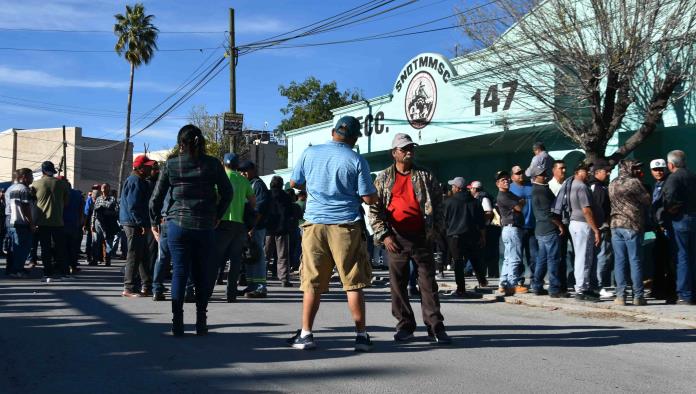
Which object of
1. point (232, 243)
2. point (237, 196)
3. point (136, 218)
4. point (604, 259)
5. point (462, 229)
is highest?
point (237, 196)

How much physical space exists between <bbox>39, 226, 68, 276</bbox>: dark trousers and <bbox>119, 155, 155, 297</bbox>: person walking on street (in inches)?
126

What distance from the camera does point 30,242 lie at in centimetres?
1351

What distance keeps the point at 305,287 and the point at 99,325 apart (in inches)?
99.6

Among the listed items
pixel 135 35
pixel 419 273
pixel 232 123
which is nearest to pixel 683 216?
pixel 419 273

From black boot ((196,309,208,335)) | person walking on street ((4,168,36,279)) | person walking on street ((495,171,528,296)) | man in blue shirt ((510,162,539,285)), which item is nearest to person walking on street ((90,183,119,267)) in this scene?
person walking on street ((4,168,36,279))

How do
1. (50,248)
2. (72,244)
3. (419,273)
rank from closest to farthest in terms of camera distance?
(419,273) < (50,248) < (72,244)

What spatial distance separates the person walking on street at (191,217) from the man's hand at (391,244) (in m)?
1.67

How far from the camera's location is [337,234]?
646 cm

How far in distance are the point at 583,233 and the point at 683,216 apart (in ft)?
4.14

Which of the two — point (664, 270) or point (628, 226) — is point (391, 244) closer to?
point (628, 226)

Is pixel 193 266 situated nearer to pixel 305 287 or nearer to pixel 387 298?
pixel 305 287

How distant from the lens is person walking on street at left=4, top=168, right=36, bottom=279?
13109 millimetres

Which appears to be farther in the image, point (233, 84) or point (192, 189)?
point (233, 84)

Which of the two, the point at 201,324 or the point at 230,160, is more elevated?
the point at 230,160
